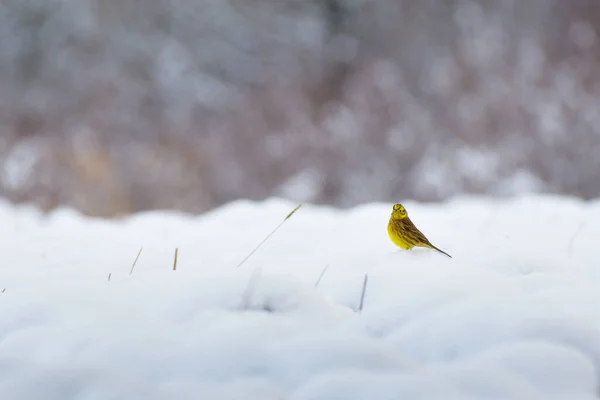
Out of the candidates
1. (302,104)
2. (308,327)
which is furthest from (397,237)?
(302,104)

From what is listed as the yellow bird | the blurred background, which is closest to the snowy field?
the yellow bird

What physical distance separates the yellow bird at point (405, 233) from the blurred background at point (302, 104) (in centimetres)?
212

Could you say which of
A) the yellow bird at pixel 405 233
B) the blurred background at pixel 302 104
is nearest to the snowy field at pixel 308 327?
the yellow bird at pixel 405 233

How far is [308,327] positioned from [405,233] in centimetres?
67

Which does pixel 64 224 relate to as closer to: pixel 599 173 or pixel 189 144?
pixel 189 144

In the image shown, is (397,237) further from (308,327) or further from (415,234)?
(308,327)

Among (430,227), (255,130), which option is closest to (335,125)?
(255,130)

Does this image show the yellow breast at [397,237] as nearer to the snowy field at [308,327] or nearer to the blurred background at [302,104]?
the snowy field at [308,327]

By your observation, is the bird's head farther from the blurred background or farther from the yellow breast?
the blurred background

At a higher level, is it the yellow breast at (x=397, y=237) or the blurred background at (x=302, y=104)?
the blurred background at (x=302, y=104)

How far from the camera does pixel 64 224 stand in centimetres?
248

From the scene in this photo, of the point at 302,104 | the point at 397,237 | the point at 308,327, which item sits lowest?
the point at 308,327

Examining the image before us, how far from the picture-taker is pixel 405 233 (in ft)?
4.89

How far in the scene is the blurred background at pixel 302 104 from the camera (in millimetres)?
3420
